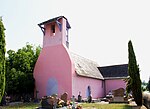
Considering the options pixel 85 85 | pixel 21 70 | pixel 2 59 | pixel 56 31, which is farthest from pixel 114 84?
pixel 2 59

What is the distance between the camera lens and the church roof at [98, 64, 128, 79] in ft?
117

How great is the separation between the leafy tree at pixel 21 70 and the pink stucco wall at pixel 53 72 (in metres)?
1.44

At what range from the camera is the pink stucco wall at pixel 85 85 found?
86.4 feet

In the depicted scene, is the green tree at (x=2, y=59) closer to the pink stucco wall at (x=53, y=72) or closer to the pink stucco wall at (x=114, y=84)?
the pink stucco wall at (x=53, y=72)

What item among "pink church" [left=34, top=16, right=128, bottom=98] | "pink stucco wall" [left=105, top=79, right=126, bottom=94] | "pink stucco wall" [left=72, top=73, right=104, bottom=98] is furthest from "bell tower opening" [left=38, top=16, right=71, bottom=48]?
"pink stucco wall" [left=105, top=79, right=126, bottom=94]

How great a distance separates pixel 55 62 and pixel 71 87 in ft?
14.4

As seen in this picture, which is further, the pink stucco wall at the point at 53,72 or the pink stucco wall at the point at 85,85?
the pink stucco wall at the point at 85,85

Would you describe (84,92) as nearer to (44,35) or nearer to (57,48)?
(57,48)

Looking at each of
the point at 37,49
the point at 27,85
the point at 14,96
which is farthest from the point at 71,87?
the point at 37,49

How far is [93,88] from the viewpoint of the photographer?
3089 cm

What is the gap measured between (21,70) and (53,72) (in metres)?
6.96

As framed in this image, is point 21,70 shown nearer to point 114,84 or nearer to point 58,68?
point 58,68

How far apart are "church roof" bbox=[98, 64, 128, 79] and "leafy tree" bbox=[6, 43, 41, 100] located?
13.7 meters

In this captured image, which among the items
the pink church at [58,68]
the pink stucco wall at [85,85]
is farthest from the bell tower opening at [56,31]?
the pink stucco wall at [85,85]
